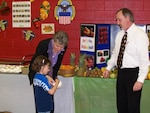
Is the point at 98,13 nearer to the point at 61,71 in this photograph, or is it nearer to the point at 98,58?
the point at 98,58

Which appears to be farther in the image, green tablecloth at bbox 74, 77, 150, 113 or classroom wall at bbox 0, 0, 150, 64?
classroom wall at bbox 0, 0, 150, 64

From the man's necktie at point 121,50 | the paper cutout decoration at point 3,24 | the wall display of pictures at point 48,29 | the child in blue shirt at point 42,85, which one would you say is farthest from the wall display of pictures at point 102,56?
the paper cutout decoration at point 3,24

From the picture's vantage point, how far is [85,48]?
4.82m

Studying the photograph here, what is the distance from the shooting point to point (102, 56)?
473 centimetres

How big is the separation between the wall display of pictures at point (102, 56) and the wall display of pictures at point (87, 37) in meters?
0.11

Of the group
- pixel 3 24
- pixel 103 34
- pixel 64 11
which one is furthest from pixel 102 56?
pixel 3 24

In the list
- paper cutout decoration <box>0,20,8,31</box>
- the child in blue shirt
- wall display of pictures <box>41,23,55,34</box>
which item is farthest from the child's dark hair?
paper cutout decoration <box>0,20,8,31</box>

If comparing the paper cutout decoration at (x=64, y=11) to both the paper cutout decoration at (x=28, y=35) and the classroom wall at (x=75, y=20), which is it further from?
the paper cutout decoration at (x=28, y=35)

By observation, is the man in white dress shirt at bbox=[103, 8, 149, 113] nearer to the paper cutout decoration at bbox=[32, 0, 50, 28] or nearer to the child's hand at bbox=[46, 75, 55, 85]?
the child's hand at bbox=[46, 75, 55, 85]

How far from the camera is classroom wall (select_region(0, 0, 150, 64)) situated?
461 centimetres

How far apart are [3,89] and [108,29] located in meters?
1.77

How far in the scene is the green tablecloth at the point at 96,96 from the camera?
416 centimetres

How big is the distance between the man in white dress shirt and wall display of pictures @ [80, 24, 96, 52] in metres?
1.17

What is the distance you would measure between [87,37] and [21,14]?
3.84ft
